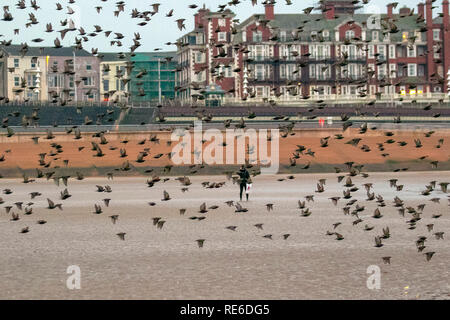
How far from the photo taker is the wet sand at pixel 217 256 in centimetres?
2135

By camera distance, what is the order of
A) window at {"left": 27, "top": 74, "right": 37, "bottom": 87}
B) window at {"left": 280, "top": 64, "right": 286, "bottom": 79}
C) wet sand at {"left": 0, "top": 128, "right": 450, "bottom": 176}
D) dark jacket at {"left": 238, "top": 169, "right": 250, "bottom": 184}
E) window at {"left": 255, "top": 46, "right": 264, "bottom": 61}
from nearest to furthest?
1. dark jacket at {"left": 238, "top": 169, "right": 250, "bottom": 184}
2. wet sand at {"left": 0, "top": 128, "right": 450, "bottom": 176}
3. window at {"left": 280, "top": 64, "right": 286, "bottom": 79}
4. window at {"left": 255, "top": 46, "right": 264, "bottom": 61}
5. window at {"left": 27, "top": 74, "right": 37, "bottom": 87}

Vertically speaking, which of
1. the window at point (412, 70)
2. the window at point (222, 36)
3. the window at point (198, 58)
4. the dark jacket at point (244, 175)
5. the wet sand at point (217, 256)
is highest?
the window at point (222, 36)

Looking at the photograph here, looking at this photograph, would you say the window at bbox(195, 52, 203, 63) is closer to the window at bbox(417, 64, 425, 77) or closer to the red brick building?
the red brick building

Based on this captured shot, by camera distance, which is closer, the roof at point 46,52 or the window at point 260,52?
the window at point 260,52

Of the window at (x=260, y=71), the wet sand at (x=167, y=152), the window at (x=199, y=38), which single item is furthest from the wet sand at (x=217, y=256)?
the window at (x=199, y=38)

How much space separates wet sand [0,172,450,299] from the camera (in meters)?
21.4

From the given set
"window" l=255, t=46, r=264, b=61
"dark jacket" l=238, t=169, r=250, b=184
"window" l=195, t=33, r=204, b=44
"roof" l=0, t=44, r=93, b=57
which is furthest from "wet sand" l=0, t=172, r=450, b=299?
"roof" l=0, t=44, r=93, b=57

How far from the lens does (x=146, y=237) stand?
3238cm

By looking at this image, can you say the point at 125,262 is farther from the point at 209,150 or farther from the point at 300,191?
the point at 209,150

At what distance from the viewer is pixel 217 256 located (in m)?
27.1

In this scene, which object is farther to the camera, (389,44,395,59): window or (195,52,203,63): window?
(389,44,395,59): window

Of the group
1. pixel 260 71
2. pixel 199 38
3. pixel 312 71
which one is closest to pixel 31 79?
pixel 199 38

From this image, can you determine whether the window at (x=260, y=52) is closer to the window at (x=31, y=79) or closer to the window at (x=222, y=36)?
the window at (x=222, y=36)

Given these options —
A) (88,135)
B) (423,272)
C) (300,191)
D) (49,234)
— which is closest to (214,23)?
(88,135)
